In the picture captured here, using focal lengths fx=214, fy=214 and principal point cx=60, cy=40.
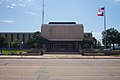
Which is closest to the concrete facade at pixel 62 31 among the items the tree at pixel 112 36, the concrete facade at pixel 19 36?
the tree at pixel 112 36

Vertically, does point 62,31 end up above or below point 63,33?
above

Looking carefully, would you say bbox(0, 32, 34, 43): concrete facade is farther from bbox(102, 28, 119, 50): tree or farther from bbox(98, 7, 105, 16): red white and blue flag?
bbox(98, 7, 105, 16): red white and blue flag

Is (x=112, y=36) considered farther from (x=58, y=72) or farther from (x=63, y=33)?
(x=58, y=72)

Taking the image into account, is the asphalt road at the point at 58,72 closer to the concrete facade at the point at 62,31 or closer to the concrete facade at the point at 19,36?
the concrete facade at the point at 62,31

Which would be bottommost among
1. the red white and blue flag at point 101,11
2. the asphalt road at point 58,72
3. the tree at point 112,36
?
the asphalt road at point 58,72

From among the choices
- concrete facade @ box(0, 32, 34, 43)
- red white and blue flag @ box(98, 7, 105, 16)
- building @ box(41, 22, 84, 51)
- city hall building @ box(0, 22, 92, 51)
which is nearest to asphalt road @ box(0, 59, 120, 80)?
red white and blue flag @ box(98, 7, 105, 16)

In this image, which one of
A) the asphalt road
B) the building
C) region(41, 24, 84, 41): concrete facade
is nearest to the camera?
the asphalt road

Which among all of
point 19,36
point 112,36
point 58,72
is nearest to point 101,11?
point 112,36

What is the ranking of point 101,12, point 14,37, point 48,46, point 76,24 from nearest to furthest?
point 101,12
point 48,46
point 76,24
point 14,37

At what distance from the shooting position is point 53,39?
102 metres

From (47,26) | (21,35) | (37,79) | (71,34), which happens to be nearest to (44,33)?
(47,26)

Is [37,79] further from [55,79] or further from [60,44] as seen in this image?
[60,44]

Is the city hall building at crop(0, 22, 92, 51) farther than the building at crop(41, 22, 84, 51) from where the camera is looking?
No

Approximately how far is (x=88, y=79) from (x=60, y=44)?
9124 centimetres
